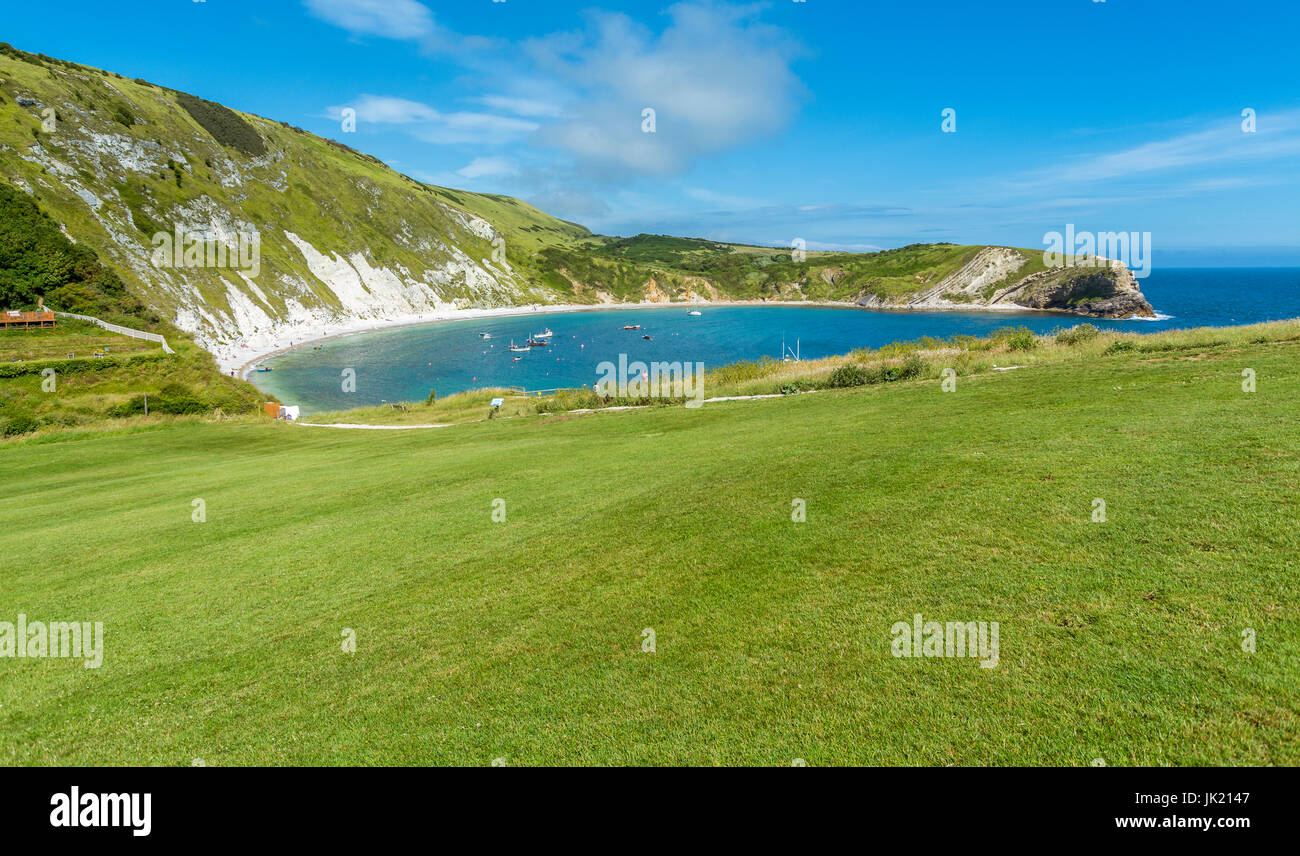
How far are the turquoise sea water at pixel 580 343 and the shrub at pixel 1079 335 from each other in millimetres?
71124

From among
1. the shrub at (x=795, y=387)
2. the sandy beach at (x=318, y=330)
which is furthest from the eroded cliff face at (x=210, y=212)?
the shrub at (x=795, y=387)

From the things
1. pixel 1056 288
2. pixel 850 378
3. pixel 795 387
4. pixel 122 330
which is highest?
pixel 1056 288

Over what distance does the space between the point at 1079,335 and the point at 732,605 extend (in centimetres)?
3444

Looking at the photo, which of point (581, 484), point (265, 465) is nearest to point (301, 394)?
point (265, 465)

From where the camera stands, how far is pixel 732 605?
8.53m

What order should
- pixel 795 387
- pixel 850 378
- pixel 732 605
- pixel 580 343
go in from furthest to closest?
pixel 580 343 → pixel 795 387 → pixel 850 378 → pixel 732 605

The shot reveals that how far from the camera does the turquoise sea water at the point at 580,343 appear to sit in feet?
301

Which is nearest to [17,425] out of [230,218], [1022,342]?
[1022,342]

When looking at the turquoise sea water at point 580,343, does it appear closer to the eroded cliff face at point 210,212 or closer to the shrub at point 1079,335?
the eroded cliff face at point 210,212

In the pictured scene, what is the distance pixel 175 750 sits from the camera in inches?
257

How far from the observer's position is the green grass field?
574 centimetres

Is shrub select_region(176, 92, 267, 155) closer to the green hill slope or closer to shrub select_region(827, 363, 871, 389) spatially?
the green hill slope

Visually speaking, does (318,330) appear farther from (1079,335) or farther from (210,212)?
(1079,335)

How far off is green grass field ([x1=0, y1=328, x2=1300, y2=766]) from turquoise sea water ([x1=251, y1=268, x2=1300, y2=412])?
68.1 meters
